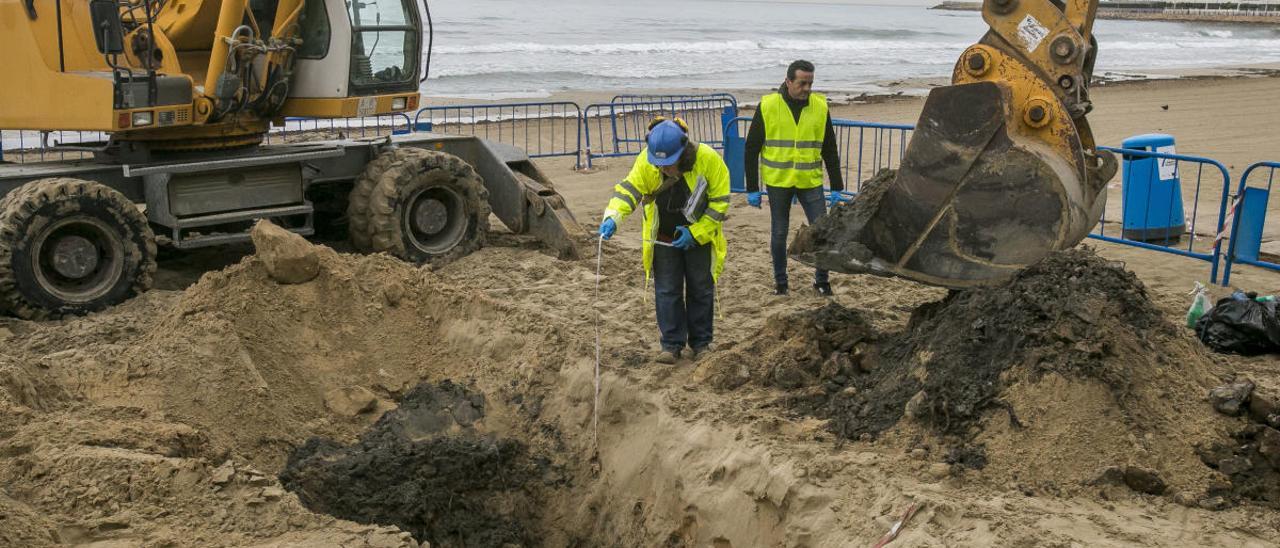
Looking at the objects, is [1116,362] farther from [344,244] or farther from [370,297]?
[344,244]

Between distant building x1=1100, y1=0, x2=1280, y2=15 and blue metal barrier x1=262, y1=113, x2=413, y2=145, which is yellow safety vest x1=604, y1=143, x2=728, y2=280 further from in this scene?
distant building x1=1100, y1=0, x2=1280, y2=15

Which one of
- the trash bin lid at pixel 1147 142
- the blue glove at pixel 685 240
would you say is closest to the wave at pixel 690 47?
the trash bin lid at pixel 1147 142

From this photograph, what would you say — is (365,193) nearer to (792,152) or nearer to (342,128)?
(792,152)

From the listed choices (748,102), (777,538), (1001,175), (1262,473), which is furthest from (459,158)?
(748,102)

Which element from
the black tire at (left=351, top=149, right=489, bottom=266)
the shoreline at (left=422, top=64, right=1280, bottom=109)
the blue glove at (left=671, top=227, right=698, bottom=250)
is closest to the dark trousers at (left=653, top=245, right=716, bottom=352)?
the blue glove at (left=671, top=227, right=698, bottom=250)

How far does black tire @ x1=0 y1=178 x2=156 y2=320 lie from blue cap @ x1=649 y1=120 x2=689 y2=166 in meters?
4.41

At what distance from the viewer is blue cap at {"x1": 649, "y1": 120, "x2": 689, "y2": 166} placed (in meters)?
6.64

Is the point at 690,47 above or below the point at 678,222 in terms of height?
above

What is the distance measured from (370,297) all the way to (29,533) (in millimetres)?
3339

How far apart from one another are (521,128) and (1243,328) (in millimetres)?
14554

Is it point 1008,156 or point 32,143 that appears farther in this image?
point 32,143

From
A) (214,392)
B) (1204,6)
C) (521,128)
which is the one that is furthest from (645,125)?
(1204,6)

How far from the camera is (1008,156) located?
6.61m

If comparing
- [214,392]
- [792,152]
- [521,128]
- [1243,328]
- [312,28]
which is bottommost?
[214,392]
